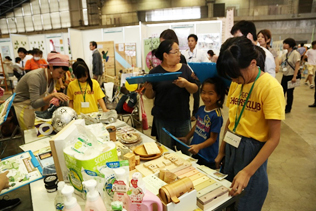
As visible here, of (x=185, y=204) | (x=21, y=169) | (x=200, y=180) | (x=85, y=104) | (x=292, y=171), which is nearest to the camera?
(x=185, y=204)

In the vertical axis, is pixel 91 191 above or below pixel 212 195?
above

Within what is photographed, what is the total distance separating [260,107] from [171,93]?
3.11ft

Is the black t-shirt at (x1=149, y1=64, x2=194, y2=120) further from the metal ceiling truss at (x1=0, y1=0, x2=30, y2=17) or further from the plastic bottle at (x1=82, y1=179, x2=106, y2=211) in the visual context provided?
the metal ceiling truss at (x1=0, y1=0, x2=30, y2=17)

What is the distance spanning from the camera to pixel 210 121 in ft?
5.71

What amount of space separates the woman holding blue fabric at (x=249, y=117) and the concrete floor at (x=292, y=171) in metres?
1.15

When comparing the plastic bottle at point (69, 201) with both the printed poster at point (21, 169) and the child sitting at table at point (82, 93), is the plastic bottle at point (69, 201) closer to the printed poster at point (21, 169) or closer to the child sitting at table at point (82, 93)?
the printed poster at point (21, 169)

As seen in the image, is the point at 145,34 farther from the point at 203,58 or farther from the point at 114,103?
the point at 114,103

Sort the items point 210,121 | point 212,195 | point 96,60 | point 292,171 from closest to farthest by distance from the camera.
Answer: point 212,195
point 210,121
point 292,171
point 96,60

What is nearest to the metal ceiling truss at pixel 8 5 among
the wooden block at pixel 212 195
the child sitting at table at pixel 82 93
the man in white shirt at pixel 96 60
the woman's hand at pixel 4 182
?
the man in white shirt at pixel 96 60

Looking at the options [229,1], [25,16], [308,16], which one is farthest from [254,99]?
[25,16]

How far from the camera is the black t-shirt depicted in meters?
1.96

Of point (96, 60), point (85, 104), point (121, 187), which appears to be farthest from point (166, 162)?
point (96, 60)

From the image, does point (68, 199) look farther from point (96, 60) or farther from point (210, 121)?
point (96, 60)

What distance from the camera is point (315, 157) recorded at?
10.0 feet
